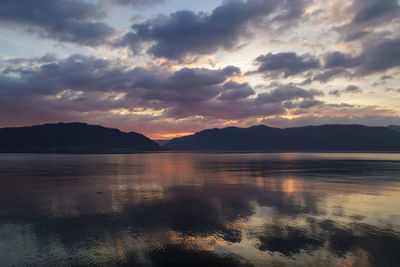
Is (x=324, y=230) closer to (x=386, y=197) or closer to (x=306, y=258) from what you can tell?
(x=306, y=258)

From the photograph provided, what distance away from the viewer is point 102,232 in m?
21.4

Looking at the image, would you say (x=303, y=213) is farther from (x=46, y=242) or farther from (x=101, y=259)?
(x=46, y=242)

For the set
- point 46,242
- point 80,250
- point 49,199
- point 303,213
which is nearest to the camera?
point 80,250

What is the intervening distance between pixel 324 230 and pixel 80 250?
1945cm

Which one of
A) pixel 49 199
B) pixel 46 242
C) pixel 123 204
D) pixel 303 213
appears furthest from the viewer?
pixel 49 199

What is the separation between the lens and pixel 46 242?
1922 centimetres

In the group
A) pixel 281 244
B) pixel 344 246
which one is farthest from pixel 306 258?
pixel 344 246

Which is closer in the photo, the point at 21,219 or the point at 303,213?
the point at 21,219

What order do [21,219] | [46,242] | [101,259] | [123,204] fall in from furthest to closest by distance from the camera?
[123,204] < [21,219] < [46,242] < [101,259]

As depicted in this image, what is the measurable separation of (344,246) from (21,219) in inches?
1144

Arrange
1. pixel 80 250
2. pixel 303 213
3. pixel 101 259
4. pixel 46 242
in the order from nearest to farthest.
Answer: pixel 101 259
pixel 80 250
pixel 46 242
pixel 303 213

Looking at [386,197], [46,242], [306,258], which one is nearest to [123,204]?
[46,242]

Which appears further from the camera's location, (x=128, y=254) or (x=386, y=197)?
(x=386, y=197)

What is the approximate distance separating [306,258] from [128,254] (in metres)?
11.6
